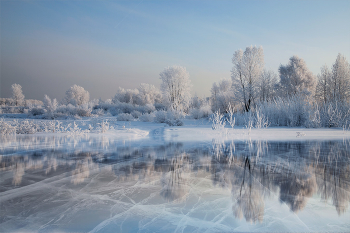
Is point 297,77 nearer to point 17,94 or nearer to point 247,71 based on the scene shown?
point 247,71

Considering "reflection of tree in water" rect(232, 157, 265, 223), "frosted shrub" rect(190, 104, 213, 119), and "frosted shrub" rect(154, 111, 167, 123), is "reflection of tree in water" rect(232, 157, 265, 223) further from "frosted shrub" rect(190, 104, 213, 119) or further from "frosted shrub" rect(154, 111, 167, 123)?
"frosted shrub" rect(190, 104, 213, 119)

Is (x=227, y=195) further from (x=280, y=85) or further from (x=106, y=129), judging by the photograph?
(x=280, y=85)

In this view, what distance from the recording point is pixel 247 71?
70.5 ft

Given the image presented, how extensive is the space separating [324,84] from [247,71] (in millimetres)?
19071

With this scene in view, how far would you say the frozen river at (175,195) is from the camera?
220cm

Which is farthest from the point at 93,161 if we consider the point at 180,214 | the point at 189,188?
the point at 180,214

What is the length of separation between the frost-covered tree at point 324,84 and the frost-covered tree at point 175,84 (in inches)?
755

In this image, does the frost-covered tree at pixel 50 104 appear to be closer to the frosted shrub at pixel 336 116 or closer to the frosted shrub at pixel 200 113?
the frosted shrub at pixel 200 113

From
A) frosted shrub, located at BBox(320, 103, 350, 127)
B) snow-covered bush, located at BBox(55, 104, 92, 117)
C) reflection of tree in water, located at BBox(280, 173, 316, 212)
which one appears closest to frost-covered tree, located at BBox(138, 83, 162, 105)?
snow-covered bush, located at BBox(55, 104, 92, 117)

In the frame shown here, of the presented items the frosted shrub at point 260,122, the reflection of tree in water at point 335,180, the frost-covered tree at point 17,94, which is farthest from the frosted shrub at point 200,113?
the frost-covered tree at point 17,94

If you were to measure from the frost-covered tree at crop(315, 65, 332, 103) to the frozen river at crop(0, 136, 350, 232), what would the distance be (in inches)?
1247

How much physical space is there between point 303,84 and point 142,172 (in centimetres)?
3131

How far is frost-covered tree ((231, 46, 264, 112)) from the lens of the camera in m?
21.3

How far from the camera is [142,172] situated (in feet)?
13.4
